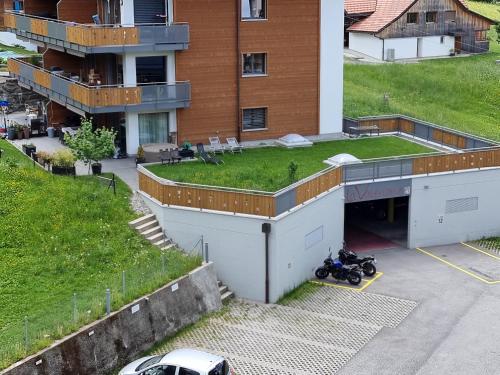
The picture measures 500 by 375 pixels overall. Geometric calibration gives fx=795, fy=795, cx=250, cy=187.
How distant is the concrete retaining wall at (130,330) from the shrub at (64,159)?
29.6 ft

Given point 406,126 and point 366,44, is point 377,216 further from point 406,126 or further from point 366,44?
point 366,44

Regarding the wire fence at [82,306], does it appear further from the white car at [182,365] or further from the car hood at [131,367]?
the white car at [182,365]

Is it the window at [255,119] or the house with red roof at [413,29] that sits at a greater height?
the house with red roof at [413,29]

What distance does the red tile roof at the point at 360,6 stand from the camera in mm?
68338

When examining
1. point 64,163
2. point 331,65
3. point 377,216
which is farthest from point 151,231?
point 331,65

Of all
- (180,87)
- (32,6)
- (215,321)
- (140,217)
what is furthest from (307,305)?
(32,6)

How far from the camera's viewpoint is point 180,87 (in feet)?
118

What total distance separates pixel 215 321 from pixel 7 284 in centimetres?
665

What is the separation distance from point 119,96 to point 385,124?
14802mm

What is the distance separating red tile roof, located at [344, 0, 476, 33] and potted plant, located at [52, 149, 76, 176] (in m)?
36.9

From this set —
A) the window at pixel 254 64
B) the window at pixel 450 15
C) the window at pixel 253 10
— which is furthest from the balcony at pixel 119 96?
the window at pixel 450 15

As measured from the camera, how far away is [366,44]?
215 ft

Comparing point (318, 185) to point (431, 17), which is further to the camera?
point (431, 17)

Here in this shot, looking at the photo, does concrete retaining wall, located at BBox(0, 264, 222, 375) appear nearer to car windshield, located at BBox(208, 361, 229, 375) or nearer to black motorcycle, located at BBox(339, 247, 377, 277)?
car windshield, located at BBox(208, 361, 229, 375)
